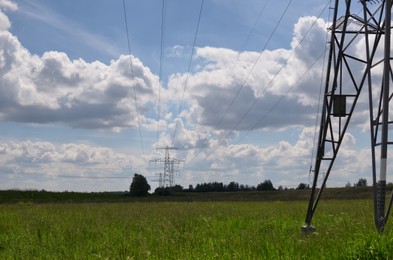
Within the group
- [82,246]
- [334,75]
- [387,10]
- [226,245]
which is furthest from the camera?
[334,75]

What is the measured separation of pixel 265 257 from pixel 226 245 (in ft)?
6.48

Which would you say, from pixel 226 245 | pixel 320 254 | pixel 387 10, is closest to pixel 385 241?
pixel 320 254

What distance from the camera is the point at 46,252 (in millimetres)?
11484

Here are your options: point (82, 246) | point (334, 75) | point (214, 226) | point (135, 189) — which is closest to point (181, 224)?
point (214, 226)

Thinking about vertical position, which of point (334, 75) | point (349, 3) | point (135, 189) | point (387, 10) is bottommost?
point (135, 189)

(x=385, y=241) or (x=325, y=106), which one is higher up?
(x=325, y=106)

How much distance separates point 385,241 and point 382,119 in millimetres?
4338

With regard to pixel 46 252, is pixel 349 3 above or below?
above

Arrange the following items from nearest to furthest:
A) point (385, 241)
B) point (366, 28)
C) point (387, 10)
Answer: point (385, 241), point (387, 10), point (366, 28)

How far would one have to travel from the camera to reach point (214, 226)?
17.2 metres

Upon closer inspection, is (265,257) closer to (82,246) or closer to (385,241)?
(385,241)

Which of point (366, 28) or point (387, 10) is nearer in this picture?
point (387, 10)

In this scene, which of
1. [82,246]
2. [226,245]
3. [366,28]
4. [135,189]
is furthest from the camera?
[135,189]

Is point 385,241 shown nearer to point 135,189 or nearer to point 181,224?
point 181,224
